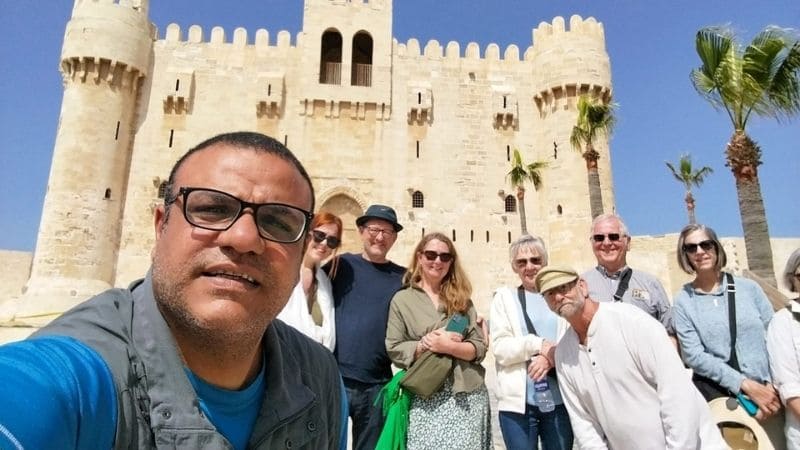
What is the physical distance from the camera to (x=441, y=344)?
3.06 meters

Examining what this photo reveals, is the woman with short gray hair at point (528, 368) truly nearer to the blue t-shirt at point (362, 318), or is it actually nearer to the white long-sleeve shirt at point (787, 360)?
the blue t-shirt at point (362, 318)

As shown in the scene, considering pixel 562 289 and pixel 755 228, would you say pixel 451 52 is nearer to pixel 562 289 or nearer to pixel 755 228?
pixel 755 228

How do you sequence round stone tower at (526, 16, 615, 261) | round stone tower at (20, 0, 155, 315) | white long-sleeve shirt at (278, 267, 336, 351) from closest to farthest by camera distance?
white long-sleeve shirt at (278, 267, 336, 351) → round stone tower at (20, 0, 155, 315) → round stone tower at (526, 16, 615, 261)

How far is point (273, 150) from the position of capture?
4.25 feet

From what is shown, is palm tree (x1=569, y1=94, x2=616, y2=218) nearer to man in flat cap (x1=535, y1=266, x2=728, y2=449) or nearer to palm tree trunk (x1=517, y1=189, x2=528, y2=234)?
palm tree trunk (x1=517, y1=189, x2=528, y2=234)

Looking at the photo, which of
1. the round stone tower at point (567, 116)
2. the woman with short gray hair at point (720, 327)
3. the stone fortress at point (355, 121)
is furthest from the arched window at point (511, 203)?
the woman with short gray hair at point (720, 327)

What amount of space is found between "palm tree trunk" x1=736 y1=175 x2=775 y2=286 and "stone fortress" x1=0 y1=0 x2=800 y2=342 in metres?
8.90

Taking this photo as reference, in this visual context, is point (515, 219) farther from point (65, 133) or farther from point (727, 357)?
point (65, 133)

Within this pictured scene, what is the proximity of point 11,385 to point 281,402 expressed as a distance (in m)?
0.62

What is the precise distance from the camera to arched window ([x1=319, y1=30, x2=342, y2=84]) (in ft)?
63.3

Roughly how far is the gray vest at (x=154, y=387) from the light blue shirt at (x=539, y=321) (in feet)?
7.89

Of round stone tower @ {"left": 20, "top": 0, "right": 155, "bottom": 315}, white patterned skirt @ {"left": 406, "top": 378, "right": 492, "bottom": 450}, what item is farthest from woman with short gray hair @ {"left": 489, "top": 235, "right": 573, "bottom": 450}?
round stone tower @ {"left": 20, "top": 0, "right": 155, "bottom": 315}

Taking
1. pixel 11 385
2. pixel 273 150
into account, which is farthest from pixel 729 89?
pixel 11 385

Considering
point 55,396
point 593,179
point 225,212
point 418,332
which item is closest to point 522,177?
point 593,179
